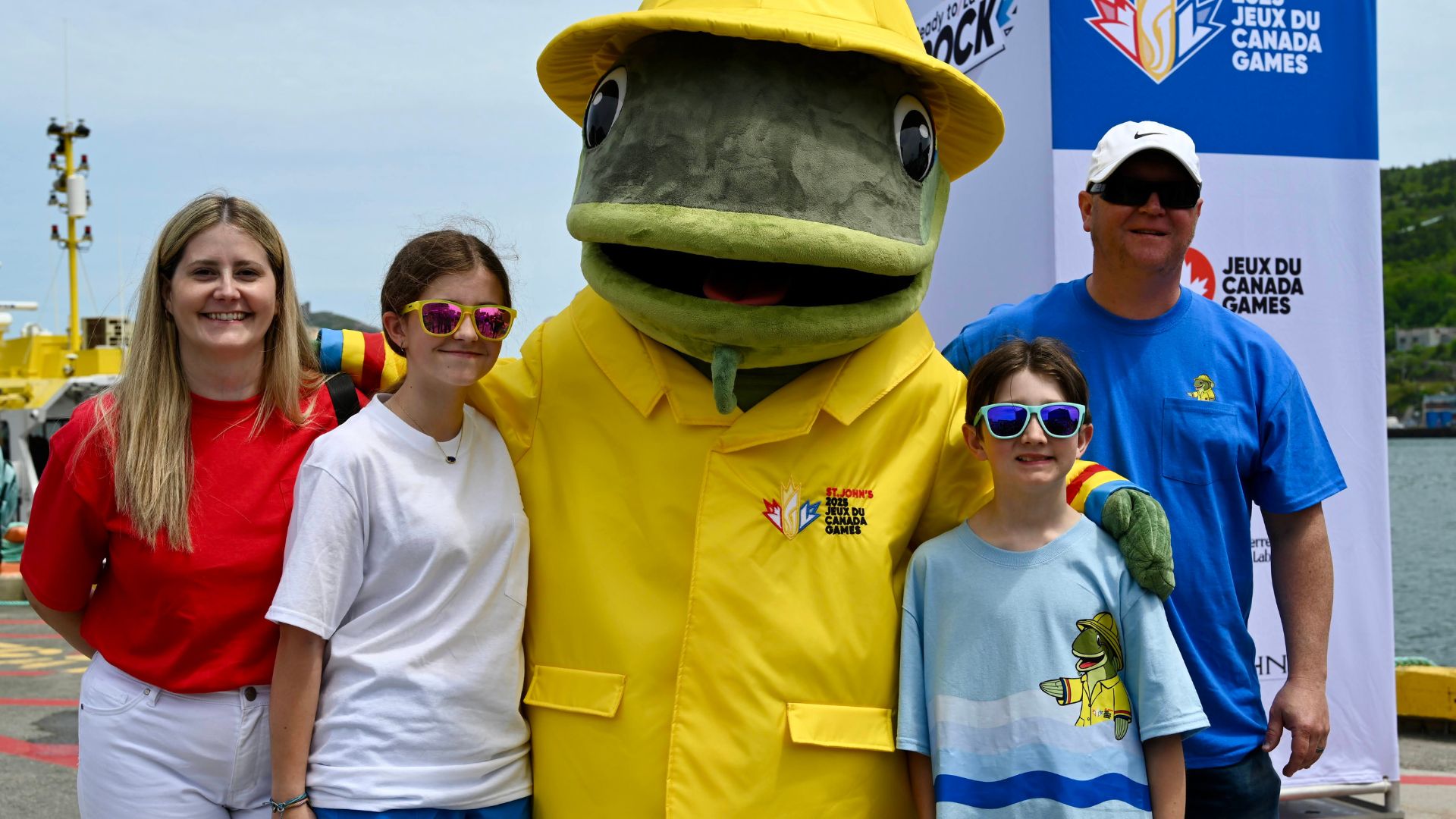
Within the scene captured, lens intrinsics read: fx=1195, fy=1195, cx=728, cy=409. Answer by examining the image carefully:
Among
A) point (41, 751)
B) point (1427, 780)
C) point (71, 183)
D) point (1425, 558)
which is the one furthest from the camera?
point (1425, 558)

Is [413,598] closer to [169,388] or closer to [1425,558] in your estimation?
[169,388]

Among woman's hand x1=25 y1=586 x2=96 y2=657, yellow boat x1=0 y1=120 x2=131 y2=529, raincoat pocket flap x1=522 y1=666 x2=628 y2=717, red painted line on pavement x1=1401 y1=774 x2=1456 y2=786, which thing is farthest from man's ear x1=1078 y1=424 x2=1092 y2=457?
yellow boat x1=0 y1=120 x2=131 y2=529

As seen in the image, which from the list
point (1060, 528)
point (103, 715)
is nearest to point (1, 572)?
point (103, 715)

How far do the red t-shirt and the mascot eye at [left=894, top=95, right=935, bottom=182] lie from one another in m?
1.47

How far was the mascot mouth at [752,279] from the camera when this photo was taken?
8.39ft

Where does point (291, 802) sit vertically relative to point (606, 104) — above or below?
below

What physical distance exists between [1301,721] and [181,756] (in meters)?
2.51

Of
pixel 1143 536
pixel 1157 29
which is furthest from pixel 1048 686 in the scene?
pixel 1157 29

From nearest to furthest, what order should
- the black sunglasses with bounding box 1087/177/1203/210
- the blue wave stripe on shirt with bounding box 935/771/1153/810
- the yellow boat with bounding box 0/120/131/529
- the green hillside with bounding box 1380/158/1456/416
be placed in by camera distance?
the blue wave stripe on shirt with bounding box 935/771/1153/810, the black sunglasses with bounding box 1087/177/1203/210, the yellow boat with bounding box 0/120/131/529, the green hillside with bounding box 1380/158/1456/416

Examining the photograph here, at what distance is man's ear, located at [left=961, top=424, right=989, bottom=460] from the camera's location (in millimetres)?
2572

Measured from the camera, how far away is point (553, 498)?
2.70m

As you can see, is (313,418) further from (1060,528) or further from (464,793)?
(1060,528)

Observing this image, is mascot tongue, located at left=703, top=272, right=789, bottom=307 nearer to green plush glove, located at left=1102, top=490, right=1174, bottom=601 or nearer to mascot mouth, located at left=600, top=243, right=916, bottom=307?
mascot mouth, located at left=600, top=243, right=916, bottom=307

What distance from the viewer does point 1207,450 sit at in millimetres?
2873
